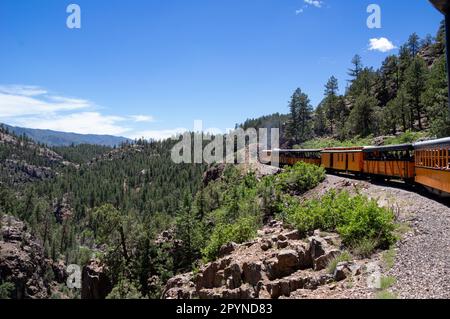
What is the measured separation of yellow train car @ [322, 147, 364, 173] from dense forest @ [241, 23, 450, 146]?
9.37m

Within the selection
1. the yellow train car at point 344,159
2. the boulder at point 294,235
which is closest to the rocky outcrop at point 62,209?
the yellow train car at point 344,159

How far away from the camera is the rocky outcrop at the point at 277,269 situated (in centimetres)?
1065

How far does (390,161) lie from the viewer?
24766 millimetres

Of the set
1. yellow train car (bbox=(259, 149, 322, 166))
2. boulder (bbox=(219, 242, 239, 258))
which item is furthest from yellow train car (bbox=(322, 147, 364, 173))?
boulder (bbox=(219, 242, 239, 258))

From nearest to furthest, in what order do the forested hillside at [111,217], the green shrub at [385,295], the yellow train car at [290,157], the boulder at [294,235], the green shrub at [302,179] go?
the green shrub at [385,295], the boulder at [294,235], the green shrub at [302,179], the yellow train car at [290,157], the forested hillside at [111,217]

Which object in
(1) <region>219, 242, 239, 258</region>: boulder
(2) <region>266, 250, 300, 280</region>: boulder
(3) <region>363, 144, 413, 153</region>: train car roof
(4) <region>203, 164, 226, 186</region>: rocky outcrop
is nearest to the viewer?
(2) <region>266, 250, 300, 280</region>: boulder

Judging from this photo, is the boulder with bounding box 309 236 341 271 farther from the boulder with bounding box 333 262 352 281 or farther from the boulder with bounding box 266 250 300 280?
the boulder with bounding box 333 262 352 281

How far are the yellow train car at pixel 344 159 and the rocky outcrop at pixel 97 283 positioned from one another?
31438 mm

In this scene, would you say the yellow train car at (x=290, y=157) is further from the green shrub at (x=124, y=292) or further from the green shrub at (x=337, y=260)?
the green shrub at (x=337, y=260)

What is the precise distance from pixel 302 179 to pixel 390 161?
23.9ft

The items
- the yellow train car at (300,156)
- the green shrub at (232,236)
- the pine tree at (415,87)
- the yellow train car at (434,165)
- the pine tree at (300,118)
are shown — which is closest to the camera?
the yellow train car at (434,165)

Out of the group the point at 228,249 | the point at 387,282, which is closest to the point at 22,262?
the point at 228,249

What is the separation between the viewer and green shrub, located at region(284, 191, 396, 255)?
1153cm
